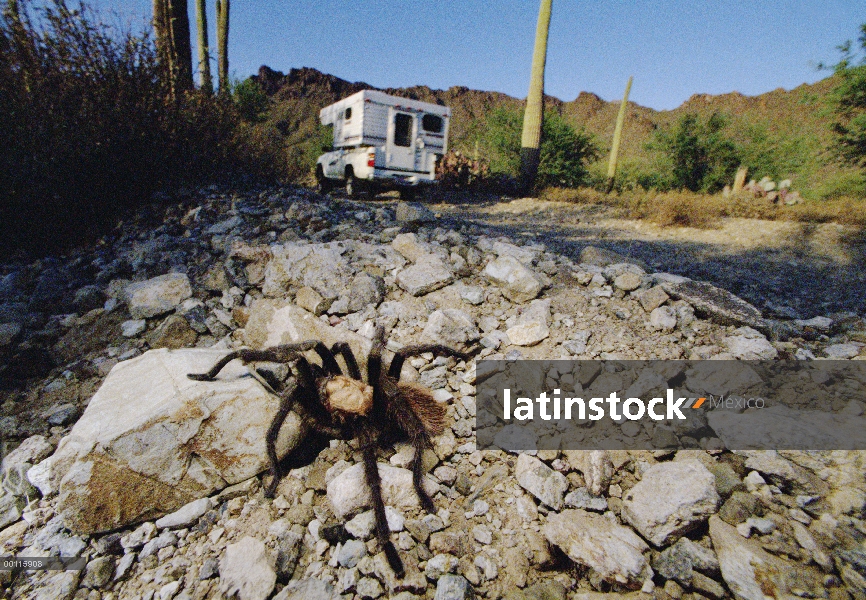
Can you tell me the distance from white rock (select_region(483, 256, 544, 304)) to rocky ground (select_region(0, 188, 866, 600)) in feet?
0.05

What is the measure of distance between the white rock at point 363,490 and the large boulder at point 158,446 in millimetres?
380

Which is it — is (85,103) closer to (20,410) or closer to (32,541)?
(20,410)

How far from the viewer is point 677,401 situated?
207 centimetres

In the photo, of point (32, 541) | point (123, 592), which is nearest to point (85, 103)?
point (32, 541)

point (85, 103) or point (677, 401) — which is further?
point (85, 103)

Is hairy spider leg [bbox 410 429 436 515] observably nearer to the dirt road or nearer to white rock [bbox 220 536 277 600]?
white rock [bbox 220 536 277 600]

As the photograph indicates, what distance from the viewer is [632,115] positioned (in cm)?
6322

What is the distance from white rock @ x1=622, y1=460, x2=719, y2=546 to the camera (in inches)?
60.8

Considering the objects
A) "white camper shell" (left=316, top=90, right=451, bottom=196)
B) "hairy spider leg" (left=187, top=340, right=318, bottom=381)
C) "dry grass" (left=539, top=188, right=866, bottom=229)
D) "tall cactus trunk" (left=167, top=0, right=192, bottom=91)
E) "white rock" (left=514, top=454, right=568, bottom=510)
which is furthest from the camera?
"white camper shell" (left=316, top=90, right=451, bottom=196)

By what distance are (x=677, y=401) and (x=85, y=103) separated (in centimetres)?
659

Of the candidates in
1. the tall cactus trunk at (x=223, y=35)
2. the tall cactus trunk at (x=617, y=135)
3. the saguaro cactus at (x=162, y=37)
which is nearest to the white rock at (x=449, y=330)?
the saguaro cactus at (x=162, y=37)

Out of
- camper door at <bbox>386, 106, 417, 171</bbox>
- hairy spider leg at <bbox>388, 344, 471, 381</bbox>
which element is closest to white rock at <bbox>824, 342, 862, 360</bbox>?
A: hairy spider leg at <bbox>388, 344, 471, 381</bbox>

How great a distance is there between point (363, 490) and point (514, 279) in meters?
1.76

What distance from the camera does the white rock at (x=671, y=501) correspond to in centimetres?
154
